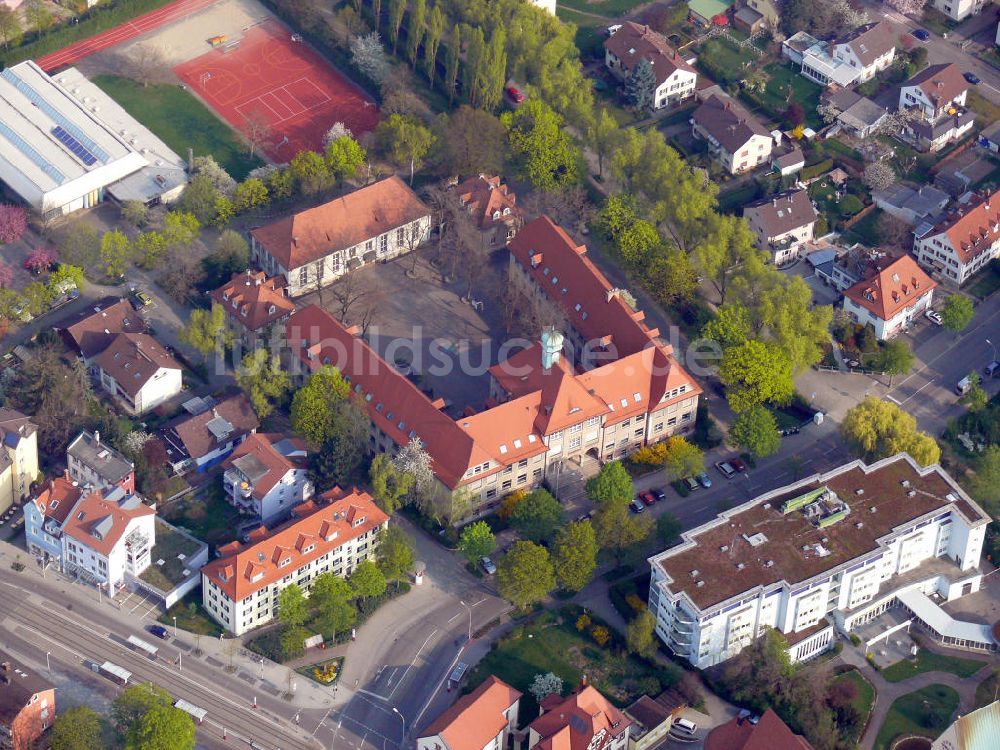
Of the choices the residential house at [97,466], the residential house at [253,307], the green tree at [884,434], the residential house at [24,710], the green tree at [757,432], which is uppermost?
the green tree at [884,434]

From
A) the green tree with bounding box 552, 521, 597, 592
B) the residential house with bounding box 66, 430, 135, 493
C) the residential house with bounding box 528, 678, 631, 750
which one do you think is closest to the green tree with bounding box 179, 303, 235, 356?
the residential house with bounding box 66, 430, 135, 493

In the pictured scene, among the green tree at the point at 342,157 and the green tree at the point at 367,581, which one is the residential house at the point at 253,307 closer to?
the green tree at the point at 342,157

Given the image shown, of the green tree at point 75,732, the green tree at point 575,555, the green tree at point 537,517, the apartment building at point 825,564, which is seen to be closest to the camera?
the green tree at point 75,732

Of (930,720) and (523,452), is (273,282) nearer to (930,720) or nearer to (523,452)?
(523,452)

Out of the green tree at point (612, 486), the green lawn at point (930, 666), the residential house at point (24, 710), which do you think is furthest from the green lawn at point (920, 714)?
the residential house at point (24, 710)

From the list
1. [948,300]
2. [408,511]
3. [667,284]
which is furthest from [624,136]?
[408,511]
